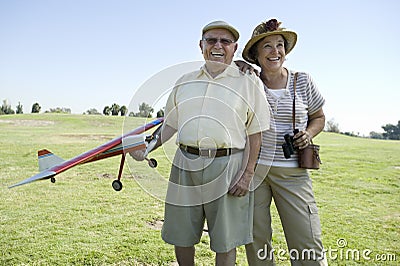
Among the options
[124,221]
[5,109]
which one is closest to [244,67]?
[124,221]

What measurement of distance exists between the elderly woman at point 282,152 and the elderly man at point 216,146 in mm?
292

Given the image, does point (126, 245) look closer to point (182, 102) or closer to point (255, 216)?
point (255, 216)

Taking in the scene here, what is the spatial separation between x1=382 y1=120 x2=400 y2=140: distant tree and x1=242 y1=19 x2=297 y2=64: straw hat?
64.2m

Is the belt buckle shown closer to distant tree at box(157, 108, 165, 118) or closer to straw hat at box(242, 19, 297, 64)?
distant tree at box(157, 108, 165, 118)

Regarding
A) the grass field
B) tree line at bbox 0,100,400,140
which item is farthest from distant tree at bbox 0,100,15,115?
the grass field

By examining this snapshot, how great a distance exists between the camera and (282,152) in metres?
2.61

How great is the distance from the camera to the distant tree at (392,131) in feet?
195

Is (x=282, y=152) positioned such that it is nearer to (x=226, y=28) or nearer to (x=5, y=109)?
(x=226, y=28)

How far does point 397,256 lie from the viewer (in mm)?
4066

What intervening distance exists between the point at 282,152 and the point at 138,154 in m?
1.04

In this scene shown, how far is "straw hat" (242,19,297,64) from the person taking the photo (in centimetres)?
249

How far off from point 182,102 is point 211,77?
0.24 metres

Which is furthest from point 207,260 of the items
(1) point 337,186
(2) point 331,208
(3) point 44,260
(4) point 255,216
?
(1) point 337,186

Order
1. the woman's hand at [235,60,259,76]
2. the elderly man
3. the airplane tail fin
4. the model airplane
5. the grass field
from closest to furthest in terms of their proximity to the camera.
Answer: the elderly man → the woman's hand at [235,60,259,76] → the model airplane → the grass field → the airplane tail fin
